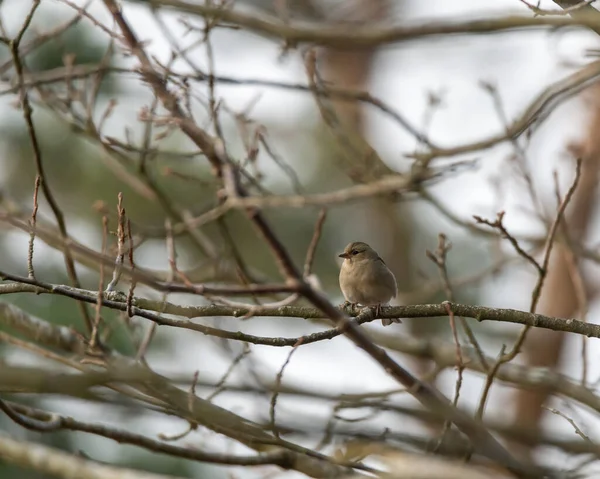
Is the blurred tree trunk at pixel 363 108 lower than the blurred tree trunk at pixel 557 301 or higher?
higher

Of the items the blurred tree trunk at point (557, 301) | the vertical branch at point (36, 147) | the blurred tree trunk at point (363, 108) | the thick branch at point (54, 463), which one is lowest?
the thick branch at point (54, 463)

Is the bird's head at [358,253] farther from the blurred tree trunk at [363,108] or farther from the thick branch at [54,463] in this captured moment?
the blurred tree trunk at [363,108]

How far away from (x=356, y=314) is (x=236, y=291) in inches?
79.3

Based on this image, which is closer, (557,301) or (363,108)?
A: (557,301)

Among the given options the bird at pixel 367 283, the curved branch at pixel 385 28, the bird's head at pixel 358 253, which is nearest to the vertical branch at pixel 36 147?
the curved branch at pixel 385 28

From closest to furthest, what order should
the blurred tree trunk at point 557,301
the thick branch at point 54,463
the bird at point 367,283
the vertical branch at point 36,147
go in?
1. the thick branch at point 54,463
2. the vertical branch at point 36,147
3. the bird at point 367,283
4. the blurred tree trunk at point 557,301

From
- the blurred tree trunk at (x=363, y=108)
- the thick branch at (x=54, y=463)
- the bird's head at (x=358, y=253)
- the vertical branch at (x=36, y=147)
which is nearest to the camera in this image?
the thick branch at (x=54, y=463)

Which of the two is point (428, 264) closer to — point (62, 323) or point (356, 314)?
point (62, 323)

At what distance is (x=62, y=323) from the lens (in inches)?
266

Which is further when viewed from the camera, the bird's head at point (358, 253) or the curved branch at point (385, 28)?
the bird's head at point (358, 253)

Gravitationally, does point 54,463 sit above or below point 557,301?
below

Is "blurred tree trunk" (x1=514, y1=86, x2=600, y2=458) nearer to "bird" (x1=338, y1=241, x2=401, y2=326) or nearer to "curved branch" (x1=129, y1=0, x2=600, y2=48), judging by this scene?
"bird" (x1=338, y1=241, x2=401, y2=326)

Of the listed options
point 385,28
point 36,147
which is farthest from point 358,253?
point 385,28

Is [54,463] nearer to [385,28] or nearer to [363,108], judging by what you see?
[385,28]
